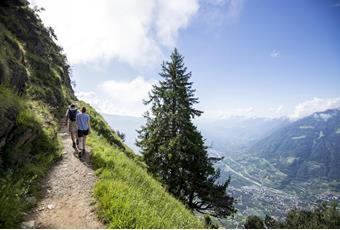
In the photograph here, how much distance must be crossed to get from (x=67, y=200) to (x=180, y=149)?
1512 centimetres

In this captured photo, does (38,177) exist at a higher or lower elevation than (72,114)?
lower

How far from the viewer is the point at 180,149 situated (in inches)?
898

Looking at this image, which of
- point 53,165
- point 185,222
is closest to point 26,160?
point 53,165

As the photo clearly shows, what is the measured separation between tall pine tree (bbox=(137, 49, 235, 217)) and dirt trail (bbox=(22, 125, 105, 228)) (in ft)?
39.1

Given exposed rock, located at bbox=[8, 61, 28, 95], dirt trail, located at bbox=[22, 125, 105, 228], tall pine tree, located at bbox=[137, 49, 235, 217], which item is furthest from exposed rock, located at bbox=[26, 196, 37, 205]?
tall pine tree, located at bbox=[137, 49, 235, 217]

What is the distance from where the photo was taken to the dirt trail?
276 inches

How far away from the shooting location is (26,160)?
969 centimetres

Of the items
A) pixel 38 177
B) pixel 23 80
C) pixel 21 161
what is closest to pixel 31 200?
pixel 38 177

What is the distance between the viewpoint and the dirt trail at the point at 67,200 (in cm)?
702

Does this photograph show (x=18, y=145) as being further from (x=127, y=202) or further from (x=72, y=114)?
(x=127, y=202)

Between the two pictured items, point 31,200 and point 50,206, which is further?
point 50,206

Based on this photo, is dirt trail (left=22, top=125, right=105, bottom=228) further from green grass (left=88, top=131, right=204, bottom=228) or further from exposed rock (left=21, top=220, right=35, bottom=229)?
green grass (left=88, top=131, right=204, bottom=228)

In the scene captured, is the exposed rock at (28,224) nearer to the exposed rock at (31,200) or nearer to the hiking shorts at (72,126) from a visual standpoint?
the exposed rock at (31,200)

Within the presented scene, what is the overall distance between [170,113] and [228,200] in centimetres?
1042
